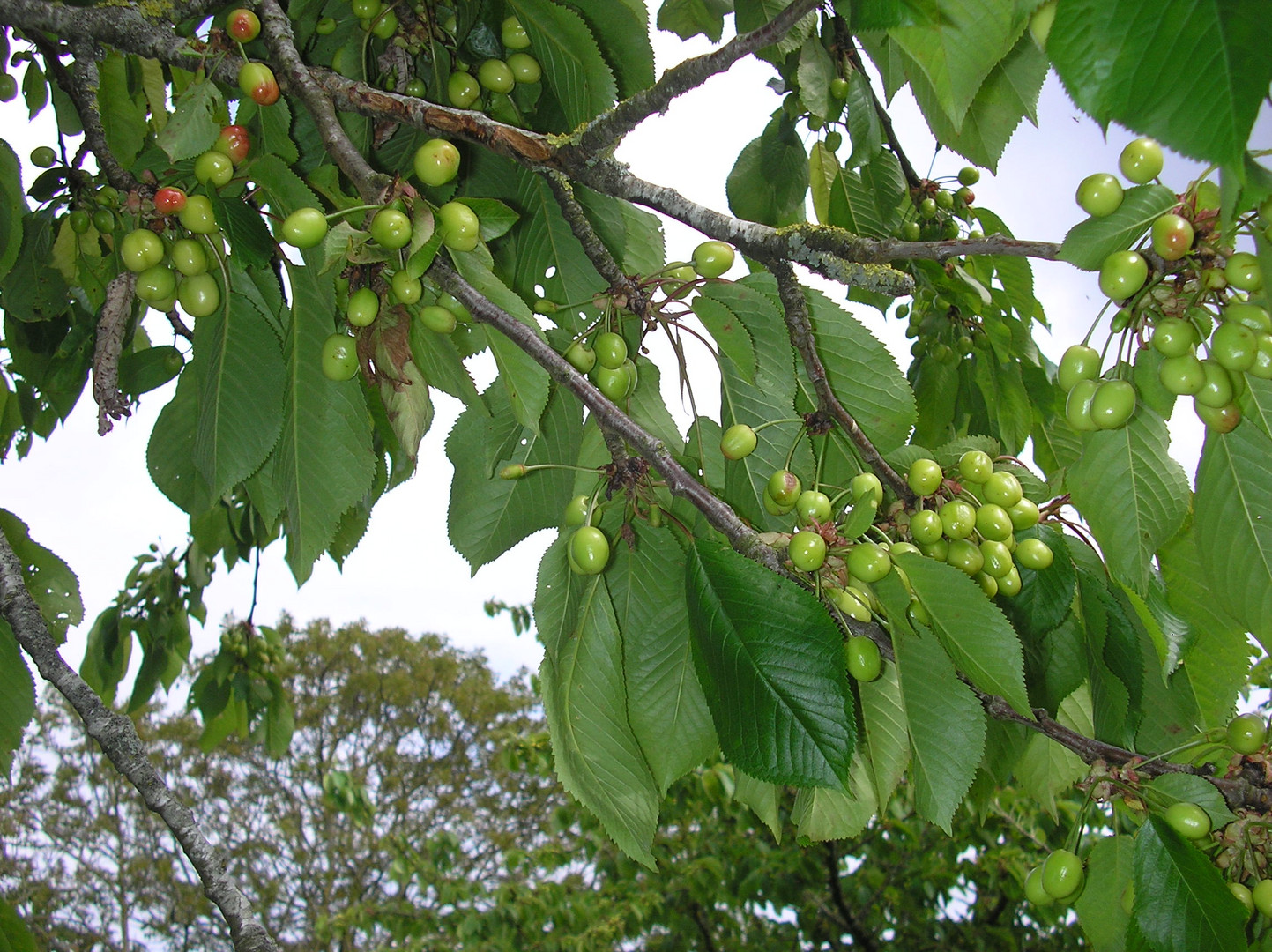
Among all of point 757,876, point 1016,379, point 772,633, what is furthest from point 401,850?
point 772,633

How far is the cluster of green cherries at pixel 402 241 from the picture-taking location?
73 centimetres

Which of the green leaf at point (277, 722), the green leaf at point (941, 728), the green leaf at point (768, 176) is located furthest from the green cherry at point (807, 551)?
the green leaf at point (277, 722)

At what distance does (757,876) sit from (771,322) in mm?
2724

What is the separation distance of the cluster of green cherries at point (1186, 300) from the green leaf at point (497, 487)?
56cm

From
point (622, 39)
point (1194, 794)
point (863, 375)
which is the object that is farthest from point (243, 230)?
point (1194, 794)

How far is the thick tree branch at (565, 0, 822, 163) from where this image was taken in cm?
54

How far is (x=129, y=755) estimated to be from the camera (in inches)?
32.9

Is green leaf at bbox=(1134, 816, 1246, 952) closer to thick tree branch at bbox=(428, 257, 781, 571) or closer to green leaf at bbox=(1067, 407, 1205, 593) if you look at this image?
green leaf at bbox=(1067, 407, 1205, 593)

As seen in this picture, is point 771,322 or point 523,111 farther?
point 523,111

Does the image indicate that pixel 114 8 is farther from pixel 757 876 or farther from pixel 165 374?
pixel 757 876

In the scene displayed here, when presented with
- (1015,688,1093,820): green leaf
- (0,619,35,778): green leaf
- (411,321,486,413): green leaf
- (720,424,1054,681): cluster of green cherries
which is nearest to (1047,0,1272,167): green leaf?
(720,424,1054,681): cluster of green cherries

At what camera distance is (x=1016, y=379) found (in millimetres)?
1415

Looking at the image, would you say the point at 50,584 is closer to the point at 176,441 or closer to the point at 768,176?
the point at 176,441

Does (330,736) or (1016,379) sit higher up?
(330,736)
